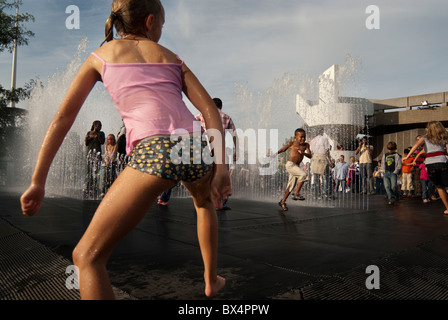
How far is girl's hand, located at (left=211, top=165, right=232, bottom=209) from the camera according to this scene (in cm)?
155

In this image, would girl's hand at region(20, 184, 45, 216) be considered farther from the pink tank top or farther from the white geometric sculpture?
the white geometric sculpture

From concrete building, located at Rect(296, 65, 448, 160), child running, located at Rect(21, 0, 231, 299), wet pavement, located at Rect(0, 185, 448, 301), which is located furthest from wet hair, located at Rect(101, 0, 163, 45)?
concrete building, located at Rect(296, 65, 448, 160)

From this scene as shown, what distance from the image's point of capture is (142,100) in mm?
1503

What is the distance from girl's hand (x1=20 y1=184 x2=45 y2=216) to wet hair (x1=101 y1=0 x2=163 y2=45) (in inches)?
29.0

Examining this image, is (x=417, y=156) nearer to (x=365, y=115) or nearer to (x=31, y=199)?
(x=31, y=199)

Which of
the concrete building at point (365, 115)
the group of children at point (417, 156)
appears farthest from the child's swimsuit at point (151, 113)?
the concrete building at point (365, 115)

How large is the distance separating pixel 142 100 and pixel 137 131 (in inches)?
5.3

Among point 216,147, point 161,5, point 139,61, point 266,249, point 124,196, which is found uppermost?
point 161,5
